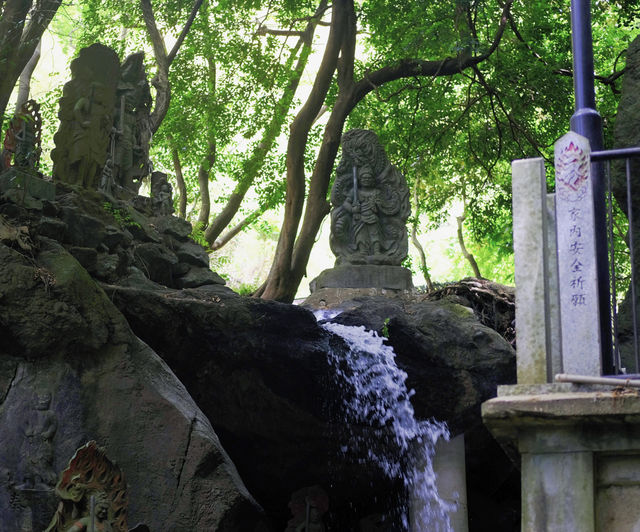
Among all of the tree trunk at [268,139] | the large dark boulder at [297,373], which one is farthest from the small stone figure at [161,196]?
the large dark boulder at [297,373]

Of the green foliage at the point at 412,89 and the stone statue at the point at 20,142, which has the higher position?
the green foliage at the point at 412,89

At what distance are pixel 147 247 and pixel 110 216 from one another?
96 centimetres

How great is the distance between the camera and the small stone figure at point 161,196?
16.5m

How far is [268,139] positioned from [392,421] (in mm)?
11145

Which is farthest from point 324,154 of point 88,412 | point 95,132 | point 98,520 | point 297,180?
point 98,520

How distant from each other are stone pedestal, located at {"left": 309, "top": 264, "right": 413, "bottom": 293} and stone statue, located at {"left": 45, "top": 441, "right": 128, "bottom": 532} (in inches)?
310

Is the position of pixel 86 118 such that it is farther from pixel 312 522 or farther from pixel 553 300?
pixel 553 300

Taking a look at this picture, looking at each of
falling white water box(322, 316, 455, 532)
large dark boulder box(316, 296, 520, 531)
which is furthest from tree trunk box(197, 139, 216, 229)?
falling white water box(322, 316, 455, 532)

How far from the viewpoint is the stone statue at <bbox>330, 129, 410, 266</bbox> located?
1566 centimetres

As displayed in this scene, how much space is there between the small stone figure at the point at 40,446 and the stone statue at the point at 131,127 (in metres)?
8.05

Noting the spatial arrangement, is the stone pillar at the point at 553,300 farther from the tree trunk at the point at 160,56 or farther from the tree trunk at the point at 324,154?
the tree trunk at the point at 160,56

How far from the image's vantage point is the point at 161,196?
17031mm

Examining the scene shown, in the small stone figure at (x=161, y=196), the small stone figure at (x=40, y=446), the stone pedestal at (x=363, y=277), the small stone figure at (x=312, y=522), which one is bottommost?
the small stone figure at (x=312, y=522)

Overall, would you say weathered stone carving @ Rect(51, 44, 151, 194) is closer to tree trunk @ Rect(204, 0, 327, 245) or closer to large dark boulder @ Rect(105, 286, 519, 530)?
large dark boulder @ Rect(105, 286, 519, 530)
